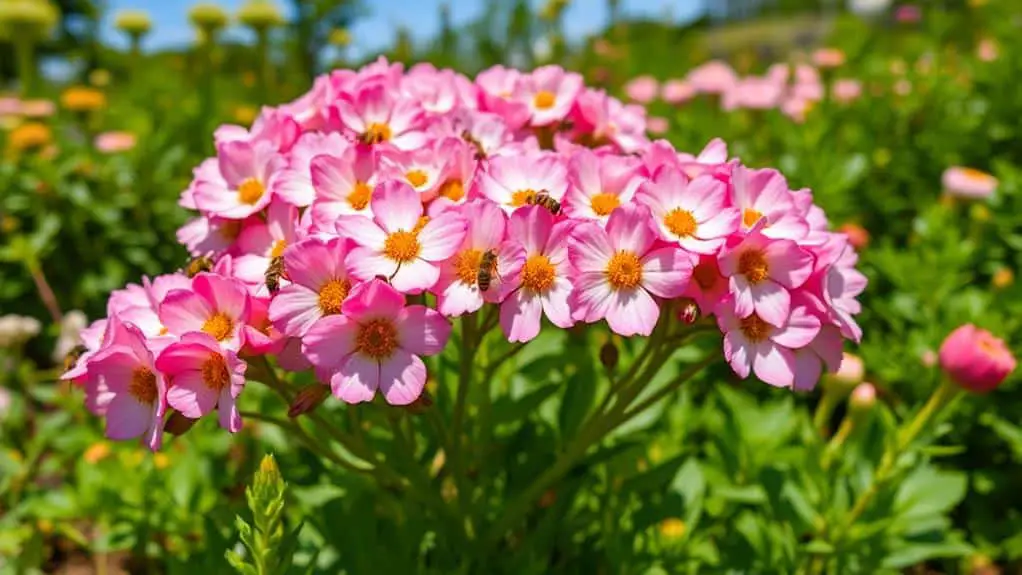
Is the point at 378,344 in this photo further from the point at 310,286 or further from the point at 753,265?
the point at 753,265

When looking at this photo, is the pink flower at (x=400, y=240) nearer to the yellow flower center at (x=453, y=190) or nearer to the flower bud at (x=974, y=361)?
the yellow flower center at (x=453, y=190)

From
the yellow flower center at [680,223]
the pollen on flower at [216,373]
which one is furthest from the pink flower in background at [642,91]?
the pollen on flower at [216,373]

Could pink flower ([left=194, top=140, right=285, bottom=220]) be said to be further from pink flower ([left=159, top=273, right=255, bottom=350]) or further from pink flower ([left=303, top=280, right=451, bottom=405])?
pink flower ([left=303, top=280, right=451, bottom=405])

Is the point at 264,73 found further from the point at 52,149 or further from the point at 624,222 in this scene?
the point at 624,222

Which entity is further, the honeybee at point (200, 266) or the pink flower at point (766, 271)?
the honeybee at point (200, 266)

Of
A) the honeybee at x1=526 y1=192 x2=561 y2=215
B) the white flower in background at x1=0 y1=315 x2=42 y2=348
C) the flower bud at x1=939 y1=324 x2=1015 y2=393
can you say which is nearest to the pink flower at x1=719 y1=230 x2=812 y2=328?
the honeybee at x1=526 y1=192 x2=561 y2=215

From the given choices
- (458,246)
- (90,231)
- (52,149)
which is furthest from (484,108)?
(52,149)

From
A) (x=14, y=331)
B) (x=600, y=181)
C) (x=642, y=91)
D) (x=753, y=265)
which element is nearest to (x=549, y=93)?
(x=600, y=181)
